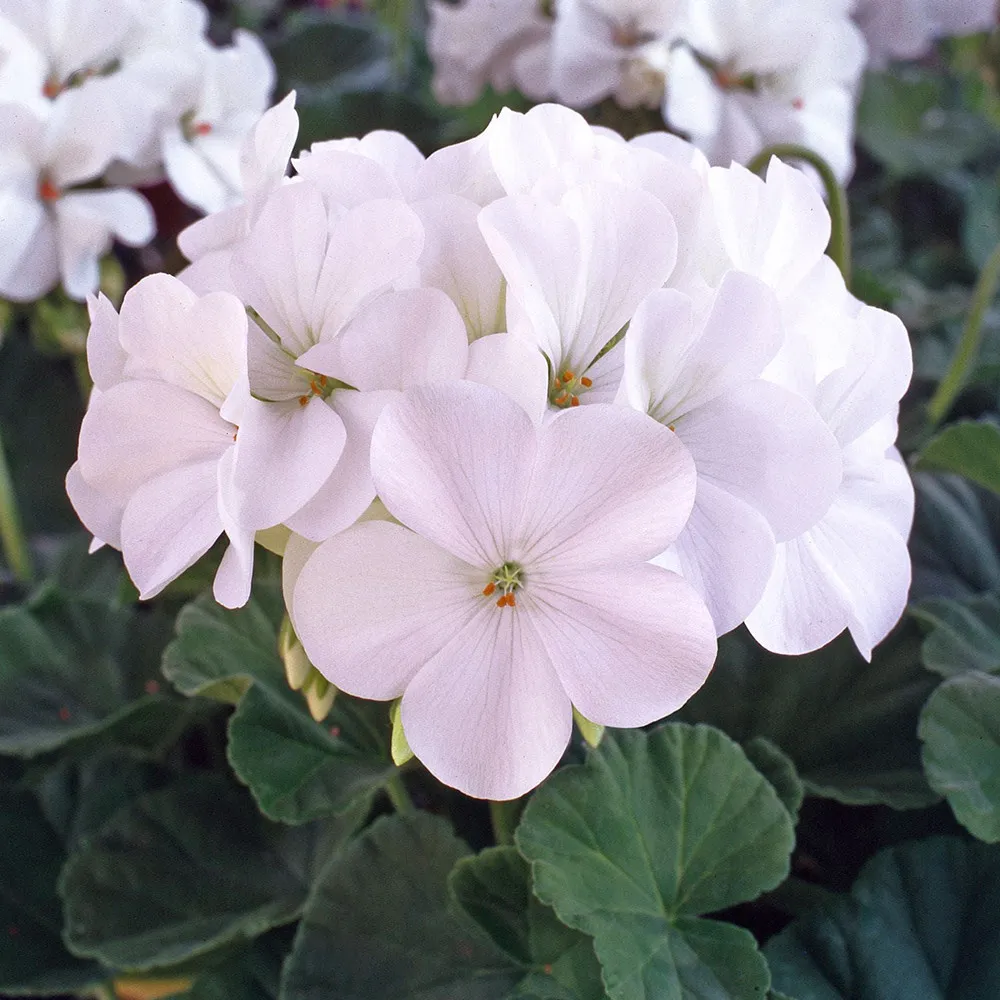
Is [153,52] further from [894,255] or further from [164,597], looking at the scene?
[894,255]

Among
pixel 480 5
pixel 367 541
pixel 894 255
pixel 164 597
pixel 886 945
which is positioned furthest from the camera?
pixel 894 255

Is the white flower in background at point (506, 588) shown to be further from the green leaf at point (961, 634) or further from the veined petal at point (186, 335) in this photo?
the green leaf at point (961, 634)

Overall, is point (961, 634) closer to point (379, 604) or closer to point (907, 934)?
point (907, 934)

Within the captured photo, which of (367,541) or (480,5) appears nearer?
(367,541)

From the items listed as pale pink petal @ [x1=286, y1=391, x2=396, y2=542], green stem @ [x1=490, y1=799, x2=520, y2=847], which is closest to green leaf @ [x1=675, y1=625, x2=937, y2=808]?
green stem @ [x1=490, y1=799, x2=520, y2=847]

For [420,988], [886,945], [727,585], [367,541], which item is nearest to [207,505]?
[367,541]

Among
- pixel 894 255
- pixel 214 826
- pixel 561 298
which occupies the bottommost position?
pixel 214 826
